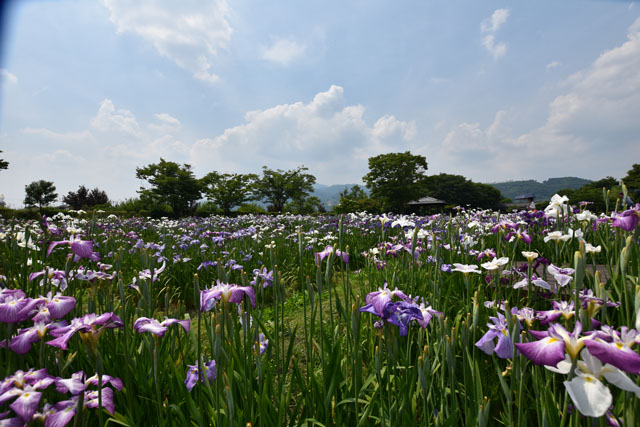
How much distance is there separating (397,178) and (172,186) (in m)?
32.5

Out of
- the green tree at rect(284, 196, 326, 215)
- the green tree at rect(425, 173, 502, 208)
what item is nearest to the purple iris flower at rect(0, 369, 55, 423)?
the green tree at rect(284, 196, 326, 215)

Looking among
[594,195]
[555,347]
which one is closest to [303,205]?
[594,195]

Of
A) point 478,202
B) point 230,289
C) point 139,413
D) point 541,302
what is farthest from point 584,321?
point 478,202

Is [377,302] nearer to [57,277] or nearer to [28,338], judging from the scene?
[28,338]

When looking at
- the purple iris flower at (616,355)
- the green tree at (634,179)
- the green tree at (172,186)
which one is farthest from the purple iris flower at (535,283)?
the green tree at (634,179)

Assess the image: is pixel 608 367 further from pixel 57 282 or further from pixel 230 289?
pixel 57 282

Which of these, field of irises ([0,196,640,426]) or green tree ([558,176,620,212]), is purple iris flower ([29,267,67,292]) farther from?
green tree ([558,176,620,212])

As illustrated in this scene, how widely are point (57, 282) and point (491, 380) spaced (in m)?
3.77

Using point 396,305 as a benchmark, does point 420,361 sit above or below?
below

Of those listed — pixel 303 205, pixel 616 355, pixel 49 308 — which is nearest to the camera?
pixel 616 355

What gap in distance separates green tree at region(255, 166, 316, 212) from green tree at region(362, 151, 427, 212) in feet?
40.7

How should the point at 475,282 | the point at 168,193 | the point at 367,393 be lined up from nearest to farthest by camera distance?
the point at 367,393, the point at 475,282, the point at 168,193

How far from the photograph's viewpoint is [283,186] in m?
54.1

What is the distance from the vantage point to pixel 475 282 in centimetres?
369
